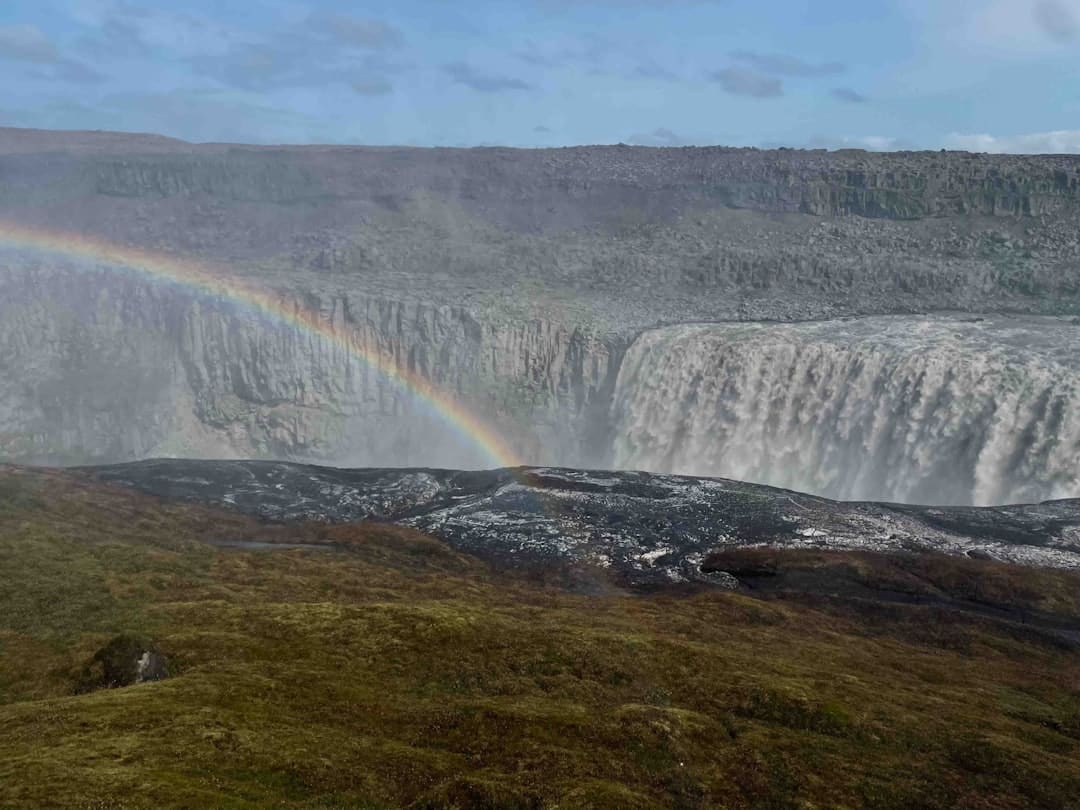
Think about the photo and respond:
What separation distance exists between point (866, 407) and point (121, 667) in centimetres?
5242

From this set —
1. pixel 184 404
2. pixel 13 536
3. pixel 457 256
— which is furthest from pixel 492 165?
pixel 13 536

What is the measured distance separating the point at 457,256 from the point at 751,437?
40.8m

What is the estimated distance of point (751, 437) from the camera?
6819 centimetres

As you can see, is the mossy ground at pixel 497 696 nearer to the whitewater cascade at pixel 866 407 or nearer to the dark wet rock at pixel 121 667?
the dark wet rock at pixel 121 667

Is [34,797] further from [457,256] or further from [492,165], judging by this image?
[492,165]

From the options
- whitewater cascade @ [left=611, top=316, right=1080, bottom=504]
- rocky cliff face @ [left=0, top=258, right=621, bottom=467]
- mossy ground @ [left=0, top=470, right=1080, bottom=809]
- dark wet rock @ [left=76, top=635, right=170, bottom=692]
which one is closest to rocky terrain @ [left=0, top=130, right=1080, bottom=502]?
rocky cliff face @ [left=0, top=258, right=621, bottom=467]

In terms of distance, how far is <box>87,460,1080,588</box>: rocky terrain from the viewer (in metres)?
43.9

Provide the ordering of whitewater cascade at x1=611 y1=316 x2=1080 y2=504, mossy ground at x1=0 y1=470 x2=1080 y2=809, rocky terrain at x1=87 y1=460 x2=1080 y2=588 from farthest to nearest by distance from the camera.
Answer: whitewater cascade at x1=611 y1=316 x2=1080 y2=504, rocky terrain at x1=87 y1=460 x2=1080 y2=588, mossy ground at x1=0 y1=470 x2=1080 y2=809

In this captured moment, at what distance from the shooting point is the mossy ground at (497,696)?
1805 cm

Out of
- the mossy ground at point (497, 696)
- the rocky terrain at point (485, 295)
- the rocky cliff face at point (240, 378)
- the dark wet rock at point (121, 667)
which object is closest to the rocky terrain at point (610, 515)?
the mossy ground at point (497, 696)

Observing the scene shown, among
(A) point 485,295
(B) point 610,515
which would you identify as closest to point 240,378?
(A) point 485,295

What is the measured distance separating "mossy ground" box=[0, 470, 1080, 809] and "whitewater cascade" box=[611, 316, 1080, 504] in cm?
1818

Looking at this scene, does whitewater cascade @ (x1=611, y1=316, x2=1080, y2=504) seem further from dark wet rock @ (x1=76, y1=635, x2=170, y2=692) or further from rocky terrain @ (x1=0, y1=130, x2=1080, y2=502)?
dark wet rock @ (x1=76, y1=635, x2=170, y2=692)

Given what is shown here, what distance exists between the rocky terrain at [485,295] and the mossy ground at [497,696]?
38.3 m
